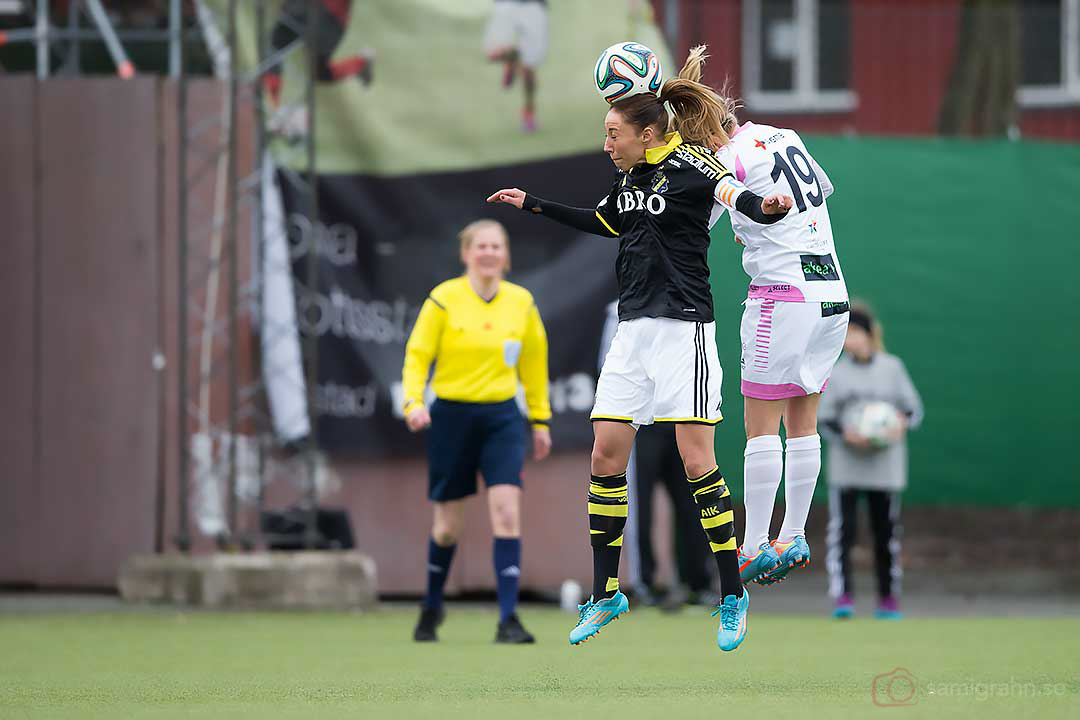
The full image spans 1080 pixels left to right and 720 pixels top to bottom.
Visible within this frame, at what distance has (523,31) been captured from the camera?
12.9 m

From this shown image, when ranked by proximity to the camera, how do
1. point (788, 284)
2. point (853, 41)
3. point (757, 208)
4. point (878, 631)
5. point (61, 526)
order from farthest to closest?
point (853, 41) → point (61, 526) → point (878, 631) → point (788, 284) → point (757, 208)

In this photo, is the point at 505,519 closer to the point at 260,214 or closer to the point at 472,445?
the point at 472,445

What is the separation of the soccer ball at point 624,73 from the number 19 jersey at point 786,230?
465 millimetres

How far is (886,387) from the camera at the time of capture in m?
12.0

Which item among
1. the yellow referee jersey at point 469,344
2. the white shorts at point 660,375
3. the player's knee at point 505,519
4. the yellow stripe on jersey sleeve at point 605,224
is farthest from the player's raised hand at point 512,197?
the player's knee at point 505,519

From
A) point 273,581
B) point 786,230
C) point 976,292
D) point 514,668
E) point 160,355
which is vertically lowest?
point 273,581

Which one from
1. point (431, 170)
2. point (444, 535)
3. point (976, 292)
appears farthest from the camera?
point (976, 292)

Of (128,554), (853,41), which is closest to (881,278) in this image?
(128,554)

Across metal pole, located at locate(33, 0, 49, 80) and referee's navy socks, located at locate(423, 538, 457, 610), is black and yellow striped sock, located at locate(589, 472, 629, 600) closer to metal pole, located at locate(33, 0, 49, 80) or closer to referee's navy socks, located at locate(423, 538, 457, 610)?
referee's navy socks, located at locate(423, 538, 457, 610)

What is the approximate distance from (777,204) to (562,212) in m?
1.07

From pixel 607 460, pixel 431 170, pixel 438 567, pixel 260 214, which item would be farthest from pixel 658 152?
pixel 431 170

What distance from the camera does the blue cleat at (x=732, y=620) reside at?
705 centimetres

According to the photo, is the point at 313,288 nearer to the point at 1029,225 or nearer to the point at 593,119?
the point at 593,119

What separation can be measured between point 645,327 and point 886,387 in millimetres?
5218
